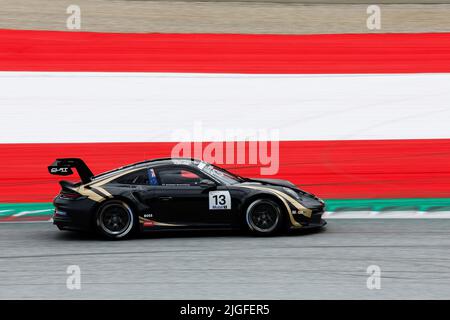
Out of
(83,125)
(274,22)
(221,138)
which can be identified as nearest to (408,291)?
(221,138)

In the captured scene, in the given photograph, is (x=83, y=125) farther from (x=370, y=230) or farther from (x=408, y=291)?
(x=408, y=291)

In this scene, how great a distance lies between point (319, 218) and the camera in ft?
31.3

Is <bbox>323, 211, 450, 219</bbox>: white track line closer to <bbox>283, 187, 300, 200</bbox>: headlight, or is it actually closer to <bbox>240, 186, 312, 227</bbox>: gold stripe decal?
<bbox>283, 187, 300, 200</bbox>: headlight

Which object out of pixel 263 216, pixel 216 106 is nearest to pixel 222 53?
pixel 216 106

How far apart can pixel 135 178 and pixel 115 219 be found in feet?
2.02

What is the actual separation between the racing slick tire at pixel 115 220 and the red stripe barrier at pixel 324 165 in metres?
3.52

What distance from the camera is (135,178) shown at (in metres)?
9.52

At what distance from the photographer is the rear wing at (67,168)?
944 cm

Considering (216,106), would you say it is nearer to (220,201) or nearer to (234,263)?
(220,201)

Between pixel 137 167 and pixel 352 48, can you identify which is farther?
pixel 352 48

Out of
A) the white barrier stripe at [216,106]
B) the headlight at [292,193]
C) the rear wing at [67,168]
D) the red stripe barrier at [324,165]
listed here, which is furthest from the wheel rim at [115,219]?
the white barrier stripe at [216,106]

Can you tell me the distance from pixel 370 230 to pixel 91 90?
6292 millimetres

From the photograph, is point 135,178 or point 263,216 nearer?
point 263,216

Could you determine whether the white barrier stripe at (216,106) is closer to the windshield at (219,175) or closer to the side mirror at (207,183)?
the windshield at (219,175)
